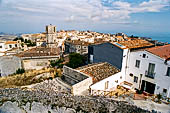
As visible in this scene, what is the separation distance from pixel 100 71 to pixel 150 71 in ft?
19.8

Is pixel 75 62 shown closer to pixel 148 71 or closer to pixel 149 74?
pixel 148 71

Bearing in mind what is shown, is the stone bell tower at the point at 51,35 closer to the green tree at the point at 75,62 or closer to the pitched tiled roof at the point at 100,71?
the green tree at the point at 75,62

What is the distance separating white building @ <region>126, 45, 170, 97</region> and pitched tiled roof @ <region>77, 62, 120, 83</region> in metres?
2.48

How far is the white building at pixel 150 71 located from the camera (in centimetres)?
1266

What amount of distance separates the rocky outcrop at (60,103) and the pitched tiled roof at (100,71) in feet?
14.3

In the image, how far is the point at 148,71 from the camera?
45.6ft

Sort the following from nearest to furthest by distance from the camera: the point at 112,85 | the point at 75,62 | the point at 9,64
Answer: the point at 112,85
the point at 75,62
the point at 9,64

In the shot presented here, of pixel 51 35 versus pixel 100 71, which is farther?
pixel 51 35

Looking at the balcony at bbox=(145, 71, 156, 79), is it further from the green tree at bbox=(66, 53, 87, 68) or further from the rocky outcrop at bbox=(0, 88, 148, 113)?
the green tree at bbox=(66, 53, 87, 68)

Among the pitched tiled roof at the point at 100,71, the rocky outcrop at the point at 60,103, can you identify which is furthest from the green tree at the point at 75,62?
the rocky outcrop at the point at 60,103

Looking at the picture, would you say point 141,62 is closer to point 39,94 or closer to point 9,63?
point 39,94

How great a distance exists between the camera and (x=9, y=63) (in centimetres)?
2573

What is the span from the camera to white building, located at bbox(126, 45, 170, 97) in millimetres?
12664

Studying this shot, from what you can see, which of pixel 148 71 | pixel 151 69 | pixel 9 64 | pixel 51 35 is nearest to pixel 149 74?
pixel 148 71
